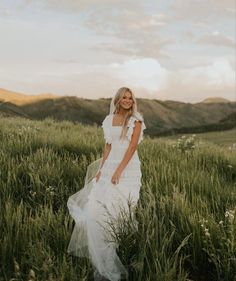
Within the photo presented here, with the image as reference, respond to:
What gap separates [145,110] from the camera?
88.6 meters

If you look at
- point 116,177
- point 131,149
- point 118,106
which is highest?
point 118,106

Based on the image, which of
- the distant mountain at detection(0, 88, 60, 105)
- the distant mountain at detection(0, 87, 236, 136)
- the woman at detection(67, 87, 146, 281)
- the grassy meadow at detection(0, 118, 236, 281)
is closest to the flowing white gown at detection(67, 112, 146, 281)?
the woman at detection(67, 87, 146, 281)

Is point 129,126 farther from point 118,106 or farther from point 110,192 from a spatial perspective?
point 110,192

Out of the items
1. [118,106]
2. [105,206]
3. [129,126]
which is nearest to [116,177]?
[105,206]

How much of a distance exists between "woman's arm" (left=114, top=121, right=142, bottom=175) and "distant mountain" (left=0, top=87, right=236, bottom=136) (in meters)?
47.0

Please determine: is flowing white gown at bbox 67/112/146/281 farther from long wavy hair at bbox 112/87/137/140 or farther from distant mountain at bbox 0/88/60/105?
distant mountain at bbox 0/88/60/105

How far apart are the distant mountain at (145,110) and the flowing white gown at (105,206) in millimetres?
47076

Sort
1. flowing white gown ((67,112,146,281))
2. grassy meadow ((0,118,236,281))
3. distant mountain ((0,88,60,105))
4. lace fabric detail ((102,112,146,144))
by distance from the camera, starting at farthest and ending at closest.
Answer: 1. distant mountain ((0,88,60,105))
2. lace fabric detail ((102,112,146,144))
3. flowing white gown ((67,112,146,281))
4. grassy meadow ((0,118,236,281))

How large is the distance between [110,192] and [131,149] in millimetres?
530

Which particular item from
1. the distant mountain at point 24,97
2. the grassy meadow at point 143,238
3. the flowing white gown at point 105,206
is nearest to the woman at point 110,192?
the flowing white gown at point 105,206

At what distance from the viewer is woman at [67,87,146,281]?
4.95m

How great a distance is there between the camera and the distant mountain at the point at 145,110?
7307 cm

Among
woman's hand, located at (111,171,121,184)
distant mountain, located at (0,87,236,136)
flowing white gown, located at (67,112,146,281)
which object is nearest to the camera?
flowing white gown, located at (67,112,146,281)

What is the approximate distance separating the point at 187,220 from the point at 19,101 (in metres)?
73.0
